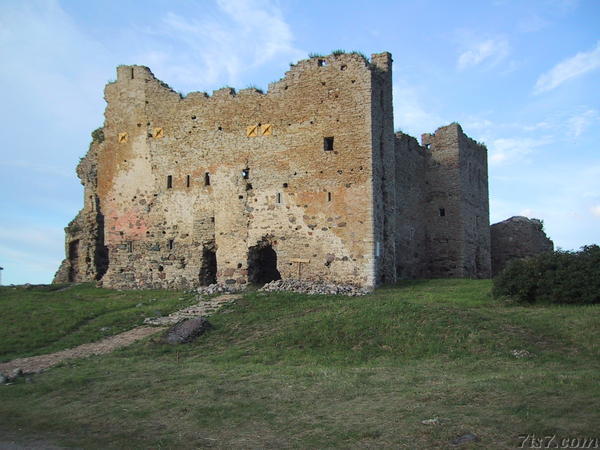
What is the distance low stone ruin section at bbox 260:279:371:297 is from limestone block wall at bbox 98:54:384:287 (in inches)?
23.6

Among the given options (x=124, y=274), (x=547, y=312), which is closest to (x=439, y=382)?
(x=547, y=312)

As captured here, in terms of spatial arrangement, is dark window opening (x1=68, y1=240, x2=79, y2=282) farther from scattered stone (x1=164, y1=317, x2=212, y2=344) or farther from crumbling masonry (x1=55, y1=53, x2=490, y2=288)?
scattered stone (x1=164, y1=317, x2=212, y2=344)

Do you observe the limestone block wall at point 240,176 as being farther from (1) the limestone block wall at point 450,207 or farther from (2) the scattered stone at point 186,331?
(2) the scattered stone at point 186,331

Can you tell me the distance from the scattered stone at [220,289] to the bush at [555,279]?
955 centimetres

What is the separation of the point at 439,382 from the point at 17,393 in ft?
27.1

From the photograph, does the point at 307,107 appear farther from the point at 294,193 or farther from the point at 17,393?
the point at 17,393

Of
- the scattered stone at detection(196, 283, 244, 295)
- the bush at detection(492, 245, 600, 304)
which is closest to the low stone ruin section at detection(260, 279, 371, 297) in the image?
the scattered stone at detection(196, 283, 244, 295)

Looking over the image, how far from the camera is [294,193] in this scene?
23922 mm

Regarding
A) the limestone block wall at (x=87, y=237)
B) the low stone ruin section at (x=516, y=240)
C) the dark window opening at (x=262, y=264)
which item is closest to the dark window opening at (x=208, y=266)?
the dark window opening at (x=262, y=264)

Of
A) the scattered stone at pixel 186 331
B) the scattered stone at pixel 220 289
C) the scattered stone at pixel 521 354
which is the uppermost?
the scattered stone at pixel 220 289

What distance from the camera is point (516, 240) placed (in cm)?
3262

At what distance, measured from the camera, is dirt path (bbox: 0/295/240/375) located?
1555 cm

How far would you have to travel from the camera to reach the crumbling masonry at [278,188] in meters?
23.1

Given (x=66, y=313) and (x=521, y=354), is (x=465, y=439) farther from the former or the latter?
(x=66, y=313)
